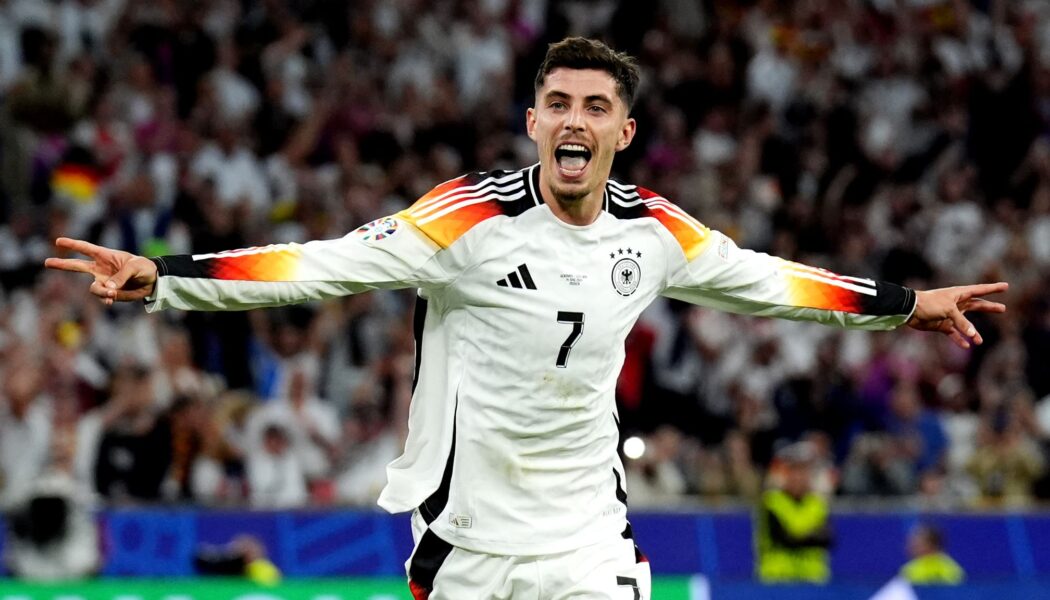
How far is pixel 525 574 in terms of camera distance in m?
5.77

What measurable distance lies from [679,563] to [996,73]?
8.60 m

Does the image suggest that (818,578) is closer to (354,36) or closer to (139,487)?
(139,487)

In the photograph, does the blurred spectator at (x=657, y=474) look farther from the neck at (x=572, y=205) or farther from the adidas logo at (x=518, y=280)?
the adidas logo at (x=518, y=280)

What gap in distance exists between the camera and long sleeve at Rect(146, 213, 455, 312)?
211 inches

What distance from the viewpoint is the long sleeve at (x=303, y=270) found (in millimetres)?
5352

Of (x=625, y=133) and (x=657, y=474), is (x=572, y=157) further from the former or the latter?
(x=657, y=474)

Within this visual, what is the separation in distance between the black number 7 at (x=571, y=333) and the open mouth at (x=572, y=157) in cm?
46

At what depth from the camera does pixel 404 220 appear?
5750mm

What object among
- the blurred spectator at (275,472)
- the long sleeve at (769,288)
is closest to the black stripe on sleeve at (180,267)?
the long sleeve at (769,288)

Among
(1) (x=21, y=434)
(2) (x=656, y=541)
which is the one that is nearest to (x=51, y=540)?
(1) (x=21, y=434)

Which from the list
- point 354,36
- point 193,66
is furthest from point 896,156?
point 193,66

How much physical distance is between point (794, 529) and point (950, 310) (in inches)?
304

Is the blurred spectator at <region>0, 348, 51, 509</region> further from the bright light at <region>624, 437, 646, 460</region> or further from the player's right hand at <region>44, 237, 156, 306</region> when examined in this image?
the player's right hand at <region>44, 237, 156, 306</region>

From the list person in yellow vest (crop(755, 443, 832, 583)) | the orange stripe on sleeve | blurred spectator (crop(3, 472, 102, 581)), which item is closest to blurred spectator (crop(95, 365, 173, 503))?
blurred spectator (crop(3, 472, 102, 581))
